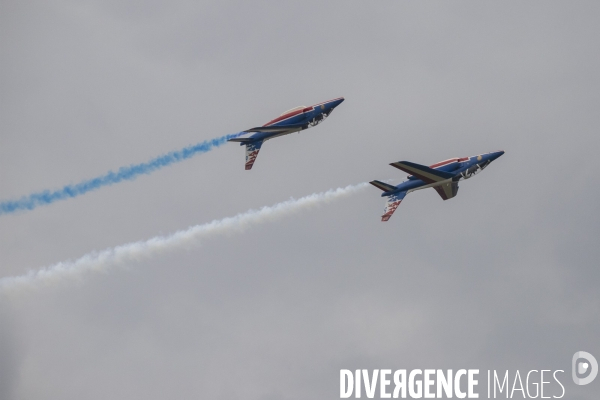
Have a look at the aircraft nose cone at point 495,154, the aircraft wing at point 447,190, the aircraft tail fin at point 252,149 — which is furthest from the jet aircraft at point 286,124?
the aircraft nose cone at point 495,154

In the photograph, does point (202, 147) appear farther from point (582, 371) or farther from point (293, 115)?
point (582, 371)

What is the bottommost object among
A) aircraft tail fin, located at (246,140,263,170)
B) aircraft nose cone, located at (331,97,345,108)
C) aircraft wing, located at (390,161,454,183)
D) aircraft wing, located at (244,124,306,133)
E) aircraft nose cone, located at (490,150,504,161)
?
aircraft wing, located at (390,161,454,183)

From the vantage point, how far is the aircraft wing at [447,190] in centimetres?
10816

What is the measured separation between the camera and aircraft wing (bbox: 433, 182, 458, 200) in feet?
355

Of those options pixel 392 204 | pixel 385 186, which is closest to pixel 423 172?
pixel 385 186

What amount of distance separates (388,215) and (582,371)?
3027cm

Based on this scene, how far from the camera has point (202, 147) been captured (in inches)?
4402

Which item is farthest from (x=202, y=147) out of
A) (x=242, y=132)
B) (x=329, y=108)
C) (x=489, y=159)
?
(x=489, y=159)

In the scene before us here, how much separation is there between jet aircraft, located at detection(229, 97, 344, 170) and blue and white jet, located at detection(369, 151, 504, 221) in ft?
35.7

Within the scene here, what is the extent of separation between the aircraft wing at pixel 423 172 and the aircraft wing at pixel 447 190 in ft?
7.48

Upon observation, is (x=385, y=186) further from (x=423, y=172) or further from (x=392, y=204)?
(x=423, y=172)

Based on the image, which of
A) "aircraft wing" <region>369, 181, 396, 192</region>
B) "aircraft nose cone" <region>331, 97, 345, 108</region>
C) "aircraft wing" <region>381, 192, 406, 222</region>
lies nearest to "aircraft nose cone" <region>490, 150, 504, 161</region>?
"aircraft wing" <region>381, 192, 406, 222</region>

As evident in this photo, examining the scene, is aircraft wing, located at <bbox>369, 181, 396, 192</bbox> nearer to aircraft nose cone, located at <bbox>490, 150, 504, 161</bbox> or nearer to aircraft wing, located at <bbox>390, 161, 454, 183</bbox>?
aircraft wing, located at <bbox>390, 161, 454, 183</bbox>

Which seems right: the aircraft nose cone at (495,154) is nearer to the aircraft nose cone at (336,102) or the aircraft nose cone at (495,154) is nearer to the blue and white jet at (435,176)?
the blue and white jet at (435,176)
